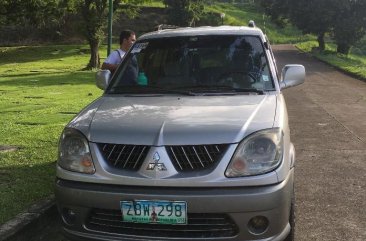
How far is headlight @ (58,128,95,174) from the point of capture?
3.52 meters

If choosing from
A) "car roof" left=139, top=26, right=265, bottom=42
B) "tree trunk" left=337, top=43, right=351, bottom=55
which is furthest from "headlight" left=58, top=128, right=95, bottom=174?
"tree trunk" left=337, top=43, right=351, bottom=55

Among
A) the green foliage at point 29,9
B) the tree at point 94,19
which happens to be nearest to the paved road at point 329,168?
the tree at point 94,19

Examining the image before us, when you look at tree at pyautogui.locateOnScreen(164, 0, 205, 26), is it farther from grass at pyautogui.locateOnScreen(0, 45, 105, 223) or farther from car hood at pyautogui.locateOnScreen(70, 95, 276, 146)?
car hood at pyautogui.locateOnScreen(70, 95, 276, 146)

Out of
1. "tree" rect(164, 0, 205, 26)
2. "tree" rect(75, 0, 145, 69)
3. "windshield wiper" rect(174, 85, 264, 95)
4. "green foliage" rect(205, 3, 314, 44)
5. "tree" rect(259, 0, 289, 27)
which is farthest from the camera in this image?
"green foliage" rect(205, 3, 314, 44)

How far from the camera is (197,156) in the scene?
3.30 m

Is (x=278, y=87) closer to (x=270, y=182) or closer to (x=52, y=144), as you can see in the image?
(x=270, y=182)

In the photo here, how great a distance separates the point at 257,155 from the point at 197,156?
0.42 metres

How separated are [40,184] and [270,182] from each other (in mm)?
2907

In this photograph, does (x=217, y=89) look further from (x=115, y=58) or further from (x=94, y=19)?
(x=94, y=19)

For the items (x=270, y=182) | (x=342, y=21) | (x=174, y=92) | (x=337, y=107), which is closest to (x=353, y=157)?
(x=174, y=92)

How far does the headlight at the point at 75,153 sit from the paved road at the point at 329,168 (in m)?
1.09

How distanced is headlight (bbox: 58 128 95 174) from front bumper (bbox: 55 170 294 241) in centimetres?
12

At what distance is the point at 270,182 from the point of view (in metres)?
3.30

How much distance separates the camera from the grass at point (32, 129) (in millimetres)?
5016
